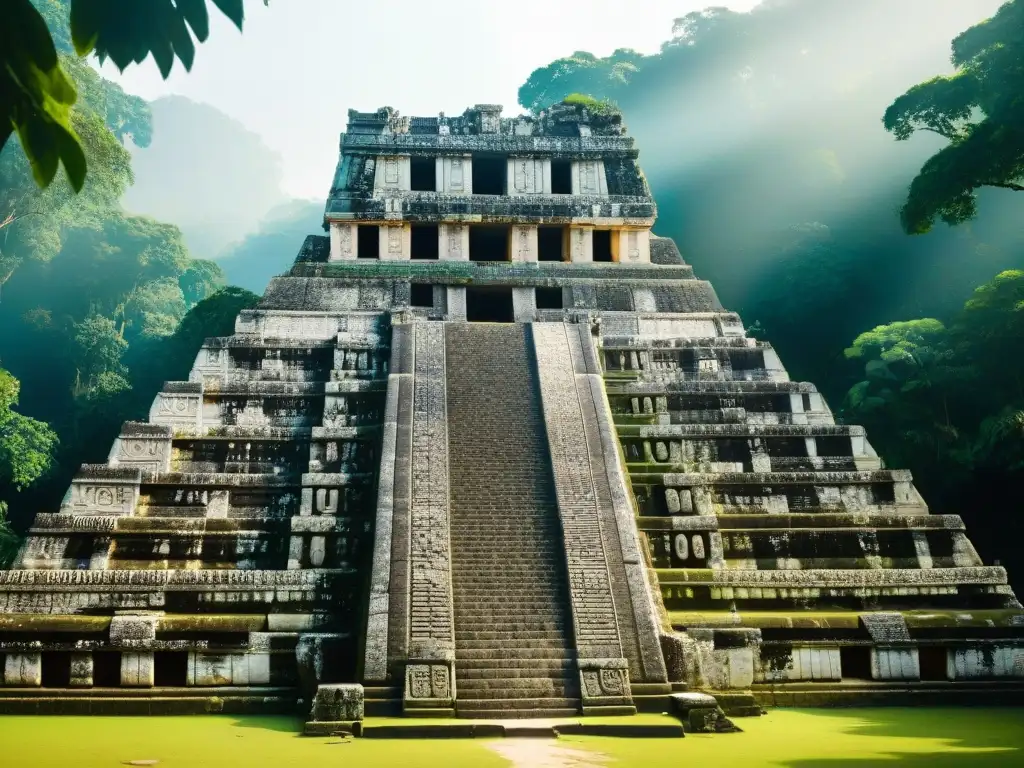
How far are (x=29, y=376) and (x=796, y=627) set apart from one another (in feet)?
111

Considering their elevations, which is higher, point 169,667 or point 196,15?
point 196,15

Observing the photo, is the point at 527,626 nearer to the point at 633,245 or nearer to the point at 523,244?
the point at 523,244

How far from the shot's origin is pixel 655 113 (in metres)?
48.1

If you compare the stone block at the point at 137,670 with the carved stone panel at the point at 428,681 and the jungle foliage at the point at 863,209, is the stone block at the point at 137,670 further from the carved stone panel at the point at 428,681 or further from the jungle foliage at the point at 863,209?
the jungle foliage at the point at 863,209

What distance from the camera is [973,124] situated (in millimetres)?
12883

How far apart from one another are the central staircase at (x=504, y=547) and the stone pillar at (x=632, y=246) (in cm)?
521

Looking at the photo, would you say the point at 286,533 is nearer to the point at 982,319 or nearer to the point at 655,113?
the point at 982,319

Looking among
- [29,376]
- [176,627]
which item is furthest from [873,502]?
[29,376]

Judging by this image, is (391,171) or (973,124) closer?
(973,124)

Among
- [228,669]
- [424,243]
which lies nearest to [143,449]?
[228,669]

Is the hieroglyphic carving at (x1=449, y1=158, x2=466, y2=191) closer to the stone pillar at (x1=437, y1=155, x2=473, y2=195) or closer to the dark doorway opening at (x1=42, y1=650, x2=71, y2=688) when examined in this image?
the stone pillar at (x1=437, y1=155, x2=473, y2=195)

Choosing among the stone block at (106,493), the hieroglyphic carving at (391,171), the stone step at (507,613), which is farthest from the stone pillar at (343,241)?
the stone step at (507,613)

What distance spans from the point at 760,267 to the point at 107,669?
98.0 ft

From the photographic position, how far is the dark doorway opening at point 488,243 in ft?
66.0
